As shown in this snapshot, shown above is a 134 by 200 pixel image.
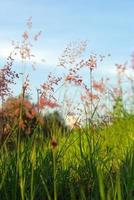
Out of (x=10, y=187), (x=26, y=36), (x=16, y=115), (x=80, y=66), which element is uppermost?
(x=26, y=36)

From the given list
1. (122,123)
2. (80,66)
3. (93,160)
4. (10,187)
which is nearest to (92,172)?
(93,160)

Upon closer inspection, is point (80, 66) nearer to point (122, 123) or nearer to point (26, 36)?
point (26, 36)

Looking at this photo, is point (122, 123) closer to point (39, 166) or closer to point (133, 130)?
point (133, 130)

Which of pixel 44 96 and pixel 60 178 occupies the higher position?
pixel 44 96

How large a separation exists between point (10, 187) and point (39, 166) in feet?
1.09

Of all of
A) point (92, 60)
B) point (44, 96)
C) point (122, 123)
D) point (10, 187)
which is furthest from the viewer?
point (122, 123)

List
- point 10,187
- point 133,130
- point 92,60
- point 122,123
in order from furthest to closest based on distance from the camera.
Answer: point 122,123 → point 133,130 → point 92,60 → point 10,187

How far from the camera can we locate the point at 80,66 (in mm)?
4492

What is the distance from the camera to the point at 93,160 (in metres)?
4.24

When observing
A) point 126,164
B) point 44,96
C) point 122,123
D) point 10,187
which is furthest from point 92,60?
point 122,123

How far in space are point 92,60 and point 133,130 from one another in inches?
125

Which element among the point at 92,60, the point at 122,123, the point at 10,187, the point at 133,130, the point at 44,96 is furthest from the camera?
the point at 122,123

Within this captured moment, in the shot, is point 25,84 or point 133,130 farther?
point 133,130

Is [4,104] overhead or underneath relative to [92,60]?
underneath
